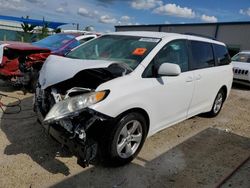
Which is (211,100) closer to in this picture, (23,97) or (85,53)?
(85,53)

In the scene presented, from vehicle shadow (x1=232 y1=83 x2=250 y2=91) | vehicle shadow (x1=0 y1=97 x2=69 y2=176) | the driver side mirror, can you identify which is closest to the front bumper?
vehicle shadow (x1=0 y1=97 x2=69 y2=176)

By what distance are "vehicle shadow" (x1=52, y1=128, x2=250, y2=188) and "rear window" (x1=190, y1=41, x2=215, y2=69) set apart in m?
1.35

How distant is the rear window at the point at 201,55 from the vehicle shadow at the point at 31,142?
2657mm

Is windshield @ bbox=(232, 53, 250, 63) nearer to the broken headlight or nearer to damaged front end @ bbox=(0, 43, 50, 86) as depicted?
damaged front end @ bbox=(0, 43, 50, 86)

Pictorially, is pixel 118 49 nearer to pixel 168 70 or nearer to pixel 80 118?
pixel 168 70

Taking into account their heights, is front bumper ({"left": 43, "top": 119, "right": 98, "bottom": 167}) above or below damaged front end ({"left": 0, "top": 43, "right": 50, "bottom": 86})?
below

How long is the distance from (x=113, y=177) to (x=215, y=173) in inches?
55.9

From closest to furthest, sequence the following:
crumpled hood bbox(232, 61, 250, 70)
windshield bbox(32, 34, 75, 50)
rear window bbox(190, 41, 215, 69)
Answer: rear window bbox(190, 41, 215, 69) → windshield bbox(32, 34, 75, 50) → crumpled hood bbox(232, 61, 250, 70)

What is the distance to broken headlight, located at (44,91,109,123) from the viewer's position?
328 centimetres

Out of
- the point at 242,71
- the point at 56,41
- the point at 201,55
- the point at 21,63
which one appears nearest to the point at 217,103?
the point at 201,55

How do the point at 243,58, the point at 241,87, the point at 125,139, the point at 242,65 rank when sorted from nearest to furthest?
the point at 125,139, the point at 242,65, the point at 241,87, the point at 243,58

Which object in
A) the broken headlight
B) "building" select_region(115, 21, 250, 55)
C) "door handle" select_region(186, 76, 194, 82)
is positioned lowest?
the broken headlight

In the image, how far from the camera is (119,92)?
3.54 metres

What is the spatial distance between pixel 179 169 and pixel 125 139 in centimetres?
88
